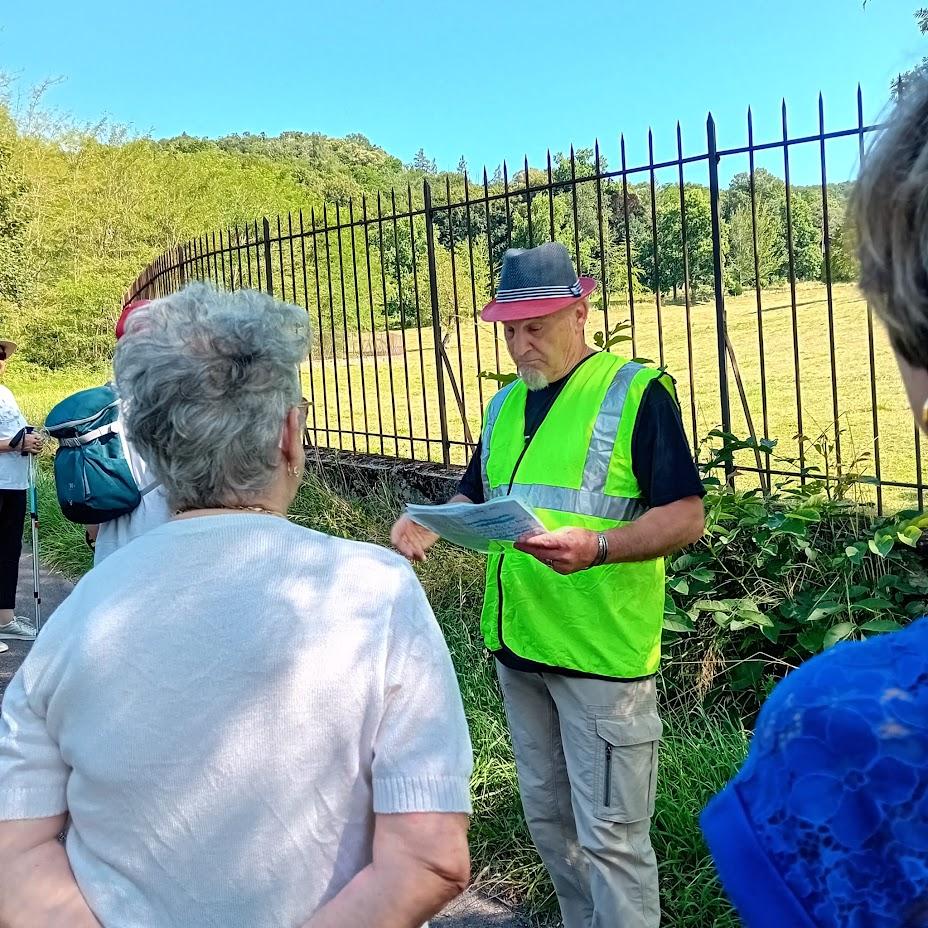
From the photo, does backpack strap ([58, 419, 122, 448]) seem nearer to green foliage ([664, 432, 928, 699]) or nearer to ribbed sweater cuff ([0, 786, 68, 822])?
ribbed sweater cuff ([0, 786, 68, 822])

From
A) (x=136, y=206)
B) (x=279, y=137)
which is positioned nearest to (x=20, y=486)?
(x=136, y=206)

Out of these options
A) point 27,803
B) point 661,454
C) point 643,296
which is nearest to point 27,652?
point 661,454

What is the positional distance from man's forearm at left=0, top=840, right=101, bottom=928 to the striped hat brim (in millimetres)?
1806

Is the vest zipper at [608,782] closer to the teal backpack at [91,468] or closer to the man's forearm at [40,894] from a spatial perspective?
the man's forearm at [40,894]

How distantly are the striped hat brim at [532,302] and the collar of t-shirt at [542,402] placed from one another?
171mm

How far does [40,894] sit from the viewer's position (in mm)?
1321

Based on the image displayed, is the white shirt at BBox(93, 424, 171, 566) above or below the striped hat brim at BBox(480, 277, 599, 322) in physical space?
below

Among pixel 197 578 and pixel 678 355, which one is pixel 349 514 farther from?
pixel 678 355

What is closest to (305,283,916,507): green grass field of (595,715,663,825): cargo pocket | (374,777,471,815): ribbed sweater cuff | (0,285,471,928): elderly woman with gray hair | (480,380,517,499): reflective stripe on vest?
(480,380,517,499): reflective stripe on vest

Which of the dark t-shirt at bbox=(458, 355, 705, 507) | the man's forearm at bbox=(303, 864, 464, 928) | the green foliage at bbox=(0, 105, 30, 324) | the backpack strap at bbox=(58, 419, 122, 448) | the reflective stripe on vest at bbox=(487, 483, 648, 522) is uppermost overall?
the green foliage at bbox=(0, 105, 30, 324)

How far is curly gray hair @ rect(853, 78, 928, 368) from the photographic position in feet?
2.23

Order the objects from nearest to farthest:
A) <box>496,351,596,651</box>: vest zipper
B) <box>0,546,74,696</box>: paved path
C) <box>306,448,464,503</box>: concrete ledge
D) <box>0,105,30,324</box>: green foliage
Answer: <box>496,351,596,651</box>: vest zipper
<box>0,546,74,696</box>: paved path
<box>306,448,464,503</box>: concrete ledge
<box>0,105,30,324</box>: green foliage

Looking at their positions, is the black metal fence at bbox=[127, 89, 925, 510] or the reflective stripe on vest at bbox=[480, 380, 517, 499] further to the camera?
the black metal fence at bbox=[127, 89, 925, 510]

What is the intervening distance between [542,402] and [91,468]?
1612 millimetres
